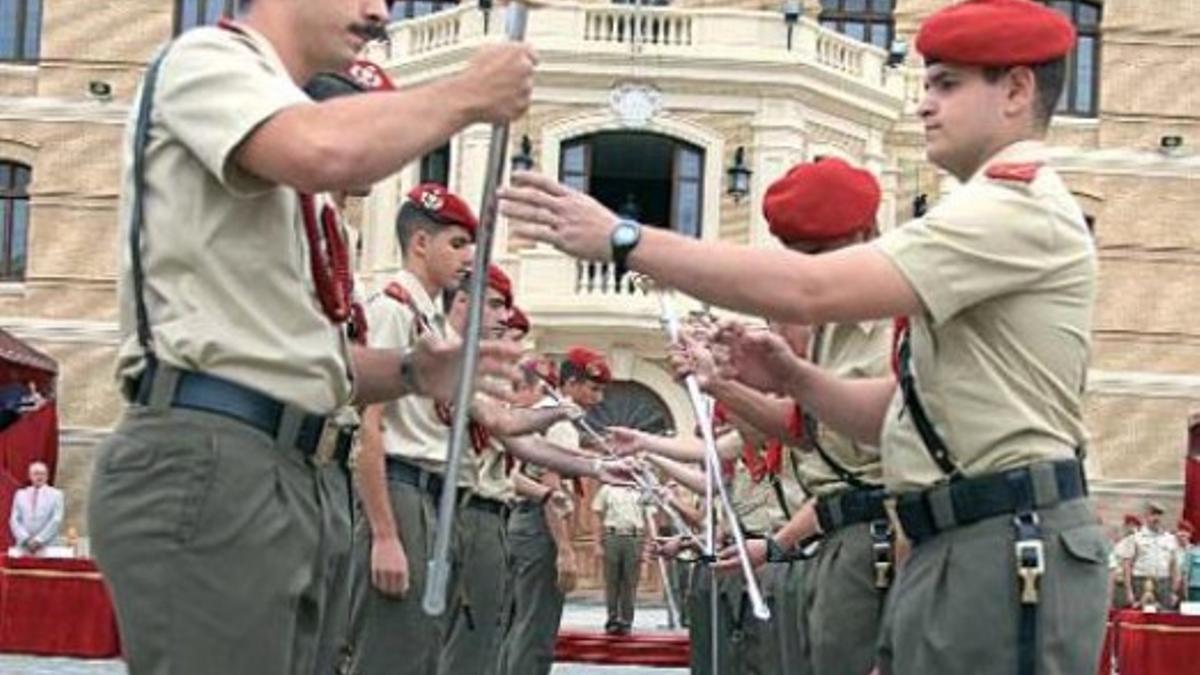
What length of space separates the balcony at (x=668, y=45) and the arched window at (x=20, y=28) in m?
6.08

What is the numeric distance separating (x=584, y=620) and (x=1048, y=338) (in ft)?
67.8

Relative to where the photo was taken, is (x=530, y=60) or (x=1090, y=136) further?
(x=1090, y=136)

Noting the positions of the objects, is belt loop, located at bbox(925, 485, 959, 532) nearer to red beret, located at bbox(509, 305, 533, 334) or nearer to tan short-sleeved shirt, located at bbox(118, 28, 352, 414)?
tan short-sleeved shirt, located at bbox(118, 28, 352, 414)

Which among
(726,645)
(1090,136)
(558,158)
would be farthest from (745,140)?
(726,645)

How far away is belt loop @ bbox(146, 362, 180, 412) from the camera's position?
4.38 meters

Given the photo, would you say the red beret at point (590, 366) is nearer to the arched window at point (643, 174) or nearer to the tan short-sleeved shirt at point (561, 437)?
the tan short-sleeved shirt at point (561, 437)

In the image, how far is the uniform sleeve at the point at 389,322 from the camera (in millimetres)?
7797

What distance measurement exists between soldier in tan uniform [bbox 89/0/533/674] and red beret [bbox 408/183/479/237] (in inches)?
151

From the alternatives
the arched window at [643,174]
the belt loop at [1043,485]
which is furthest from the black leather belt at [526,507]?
the arched window at [643,174]

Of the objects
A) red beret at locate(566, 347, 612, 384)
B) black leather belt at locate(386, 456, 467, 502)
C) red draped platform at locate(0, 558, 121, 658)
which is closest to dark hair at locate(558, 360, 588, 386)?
Result: red beret at locate(566, 347, 612, 384)

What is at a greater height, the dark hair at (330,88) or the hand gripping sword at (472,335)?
the dark hair at (330,88)

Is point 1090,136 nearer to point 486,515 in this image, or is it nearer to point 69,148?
point 69,148

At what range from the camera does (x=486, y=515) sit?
9.14 m

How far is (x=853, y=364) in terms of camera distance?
6961 millimetres
